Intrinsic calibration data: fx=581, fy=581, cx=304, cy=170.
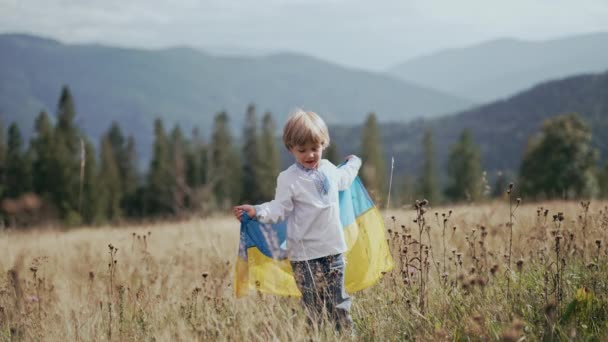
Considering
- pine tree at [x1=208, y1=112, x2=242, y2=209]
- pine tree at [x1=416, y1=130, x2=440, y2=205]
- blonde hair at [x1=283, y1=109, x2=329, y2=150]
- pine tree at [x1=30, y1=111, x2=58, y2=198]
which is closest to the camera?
blonde hair at [x1=283, y1=109, x2=329, y2=150]

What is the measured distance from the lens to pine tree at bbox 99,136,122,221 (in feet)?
224

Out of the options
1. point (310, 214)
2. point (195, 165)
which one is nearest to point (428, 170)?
point (195, 165)

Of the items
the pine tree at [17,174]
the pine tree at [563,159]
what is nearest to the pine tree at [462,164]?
the pine tree at [563,159]

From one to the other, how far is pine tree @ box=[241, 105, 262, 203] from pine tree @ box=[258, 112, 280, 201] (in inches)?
24.2

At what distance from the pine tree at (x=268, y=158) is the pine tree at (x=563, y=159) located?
3885cm

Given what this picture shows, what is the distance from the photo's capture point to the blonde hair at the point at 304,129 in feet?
13.3

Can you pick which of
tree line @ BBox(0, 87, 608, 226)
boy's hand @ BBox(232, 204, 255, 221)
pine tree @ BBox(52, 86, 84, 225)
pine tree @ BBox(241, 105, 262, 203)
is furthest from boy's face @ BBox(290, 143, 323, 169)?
→ pine tree @ BBox(241, 105, 262, 203)

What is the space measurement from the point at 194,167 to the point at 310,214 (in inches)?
3081

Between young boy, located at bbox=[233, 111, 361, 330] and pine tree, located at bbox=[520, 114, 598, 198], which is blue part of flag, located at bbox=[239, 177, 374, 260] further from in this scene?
pine tree, located at bbox=[520, 114, 598, 198]

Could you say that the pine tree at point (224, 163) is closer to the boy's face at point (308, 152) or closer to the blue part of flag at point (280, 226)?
the blue part of flag at point (280, 226)

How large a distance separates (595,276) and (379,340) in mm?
1546

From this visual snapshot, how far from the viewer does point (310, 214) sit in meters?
4.20

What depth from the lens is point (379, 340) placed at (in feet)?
11.6

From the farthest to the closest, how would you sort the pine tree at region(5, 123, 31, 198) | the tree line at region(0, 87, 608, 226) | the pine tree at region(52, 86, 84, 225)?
1. the pine tree at region(5, 123, 31, 198)
2. the pine tree at region(52, 86, 84, 225)
3. the tree line at region(0, 87, 608, 226)
